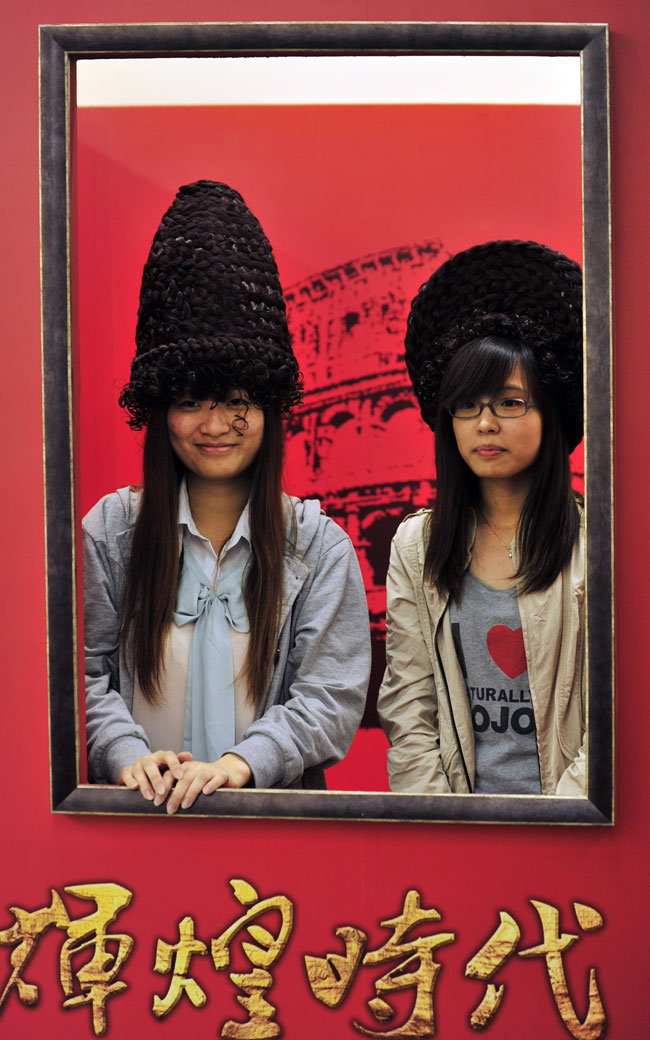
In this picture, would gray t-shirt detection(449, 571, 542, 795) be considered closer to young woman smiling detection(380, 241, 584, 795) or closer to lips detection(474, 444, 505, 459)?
young woman smiling detection(380, 241, 584, 795)

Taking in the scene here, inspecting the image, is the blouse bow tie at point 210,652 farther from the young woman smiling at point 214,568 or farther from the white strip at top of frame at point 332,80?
the white strip at top of frame at point 332,80

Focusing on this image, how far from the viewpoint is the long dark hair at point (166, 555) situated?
69.0 inches

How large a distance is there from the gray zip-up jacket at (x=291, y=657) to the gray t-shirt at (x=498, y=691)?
198mm

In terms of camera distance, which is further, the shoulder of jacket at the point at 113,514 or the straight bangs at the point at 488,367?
the shoulder of jacket at the point at 113,514

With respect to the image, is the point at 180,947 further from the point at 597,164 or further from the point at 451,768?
the point at 597,164

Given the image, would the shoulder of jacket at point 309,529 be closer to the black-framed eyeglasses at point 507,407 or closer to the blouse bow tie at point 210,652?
the blouse bow tie at point 210,652

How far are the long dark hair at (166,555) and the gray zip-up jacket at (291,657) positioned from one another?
2 centimetres

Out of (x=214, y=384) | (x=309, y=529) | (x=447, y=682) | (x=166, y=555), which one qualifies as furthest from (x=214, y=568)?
(x=447, y=682)

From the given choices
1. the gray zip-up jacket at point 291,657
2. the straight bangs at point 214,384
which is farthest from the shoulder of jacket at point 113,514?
the straight bangs at point 214,384

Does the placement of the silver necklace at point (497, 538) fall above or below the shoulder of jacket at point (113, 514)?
below

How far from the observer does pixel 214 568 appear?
1.78 meters

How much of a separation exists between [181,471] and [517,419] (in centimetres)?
65

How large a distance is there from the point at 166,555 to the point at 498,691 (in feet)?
2.23

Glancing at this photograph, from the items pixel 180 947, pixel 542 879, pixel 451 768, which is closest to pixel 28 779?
pixel 180 947
